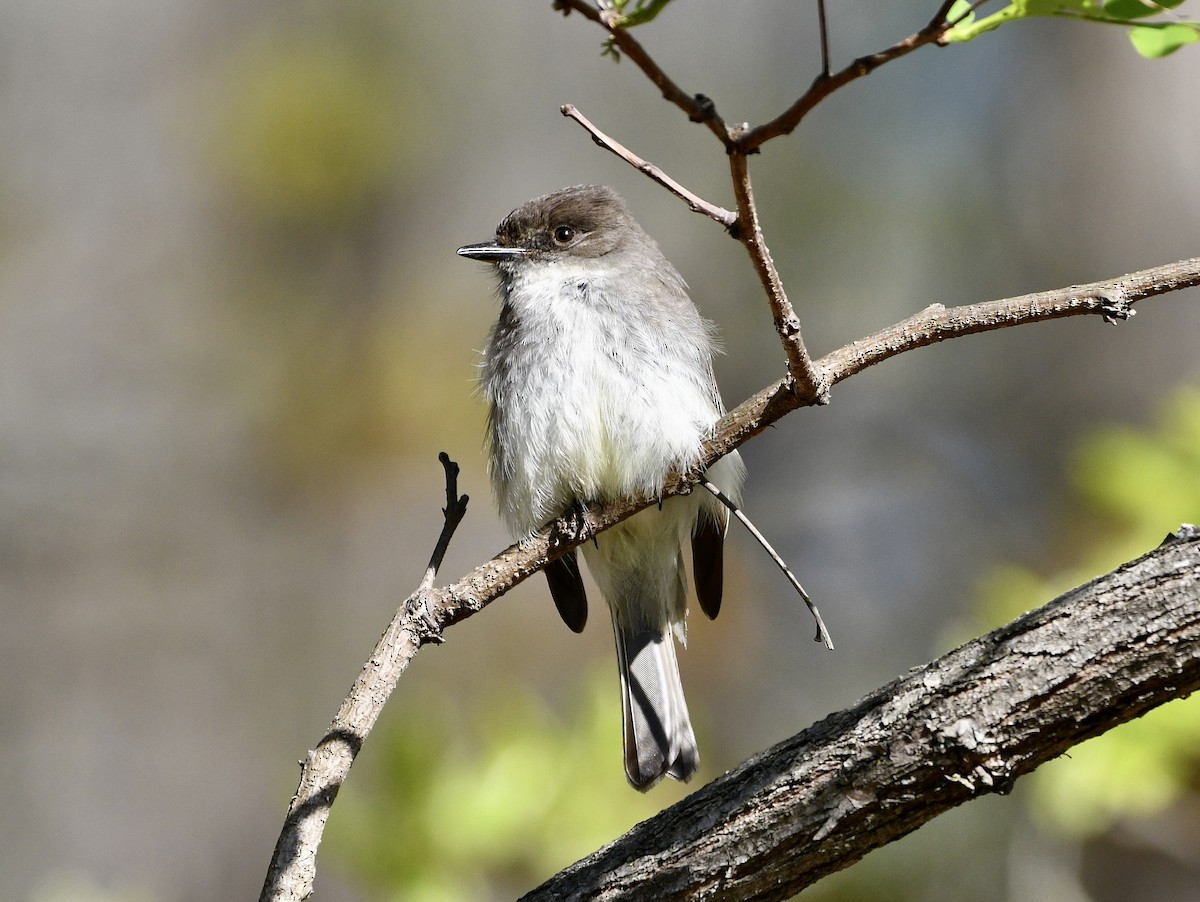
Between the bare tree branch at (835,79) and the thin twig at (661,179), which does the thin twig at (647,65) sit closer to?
the bare tree branch at (835,79)

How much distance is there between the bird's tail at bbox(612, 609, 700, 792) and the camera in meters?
3.82

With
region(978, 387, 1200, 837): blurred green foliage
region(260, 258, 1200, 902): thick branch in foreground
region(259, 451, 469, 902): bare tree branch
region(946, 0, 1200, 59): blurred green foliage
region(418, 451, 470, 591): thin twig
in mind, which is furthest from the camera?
region(978, 387, 1200, 837): blurred green foliage

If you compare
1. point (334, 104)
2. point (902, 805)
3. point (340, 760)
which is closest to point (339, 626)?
point (334, 104)

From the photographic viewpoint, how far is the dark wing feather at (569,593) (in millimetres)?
4453

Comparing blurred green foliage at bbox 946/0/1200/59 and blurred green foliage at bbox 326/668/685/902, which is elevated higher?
blurred green foliage at bbox 326/668/685/902

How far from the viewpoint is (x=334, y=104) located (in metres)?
9.01

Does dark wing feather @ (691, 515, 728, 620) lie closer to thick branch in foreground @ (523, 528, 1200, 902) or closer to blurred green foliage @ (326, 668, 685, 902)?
blurred green foliage @ (326, 668, 685, 902)

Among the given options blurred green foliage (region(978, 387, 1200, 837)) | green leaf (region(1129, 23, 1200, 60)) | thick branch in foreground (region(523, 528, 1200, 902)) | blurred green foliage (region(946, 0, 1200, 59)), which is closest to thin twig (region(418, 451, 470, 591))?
thick branch in foreground (region(523, 528, 1200, 902))

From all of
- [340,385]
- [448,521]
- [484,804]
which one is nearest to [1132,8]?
[448,521]

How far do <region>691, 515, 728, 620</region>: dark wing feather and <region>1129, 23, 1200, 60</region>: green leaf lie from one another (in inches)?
111

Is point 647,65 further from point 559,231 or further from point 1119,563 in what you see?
point 559,231

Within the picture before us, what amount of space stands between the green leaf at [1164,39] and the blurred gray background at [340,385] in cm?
577

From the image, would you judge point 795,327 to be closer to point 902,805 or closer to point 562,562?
point 902,805

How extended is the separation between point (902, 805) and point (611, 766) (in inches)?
62.8
